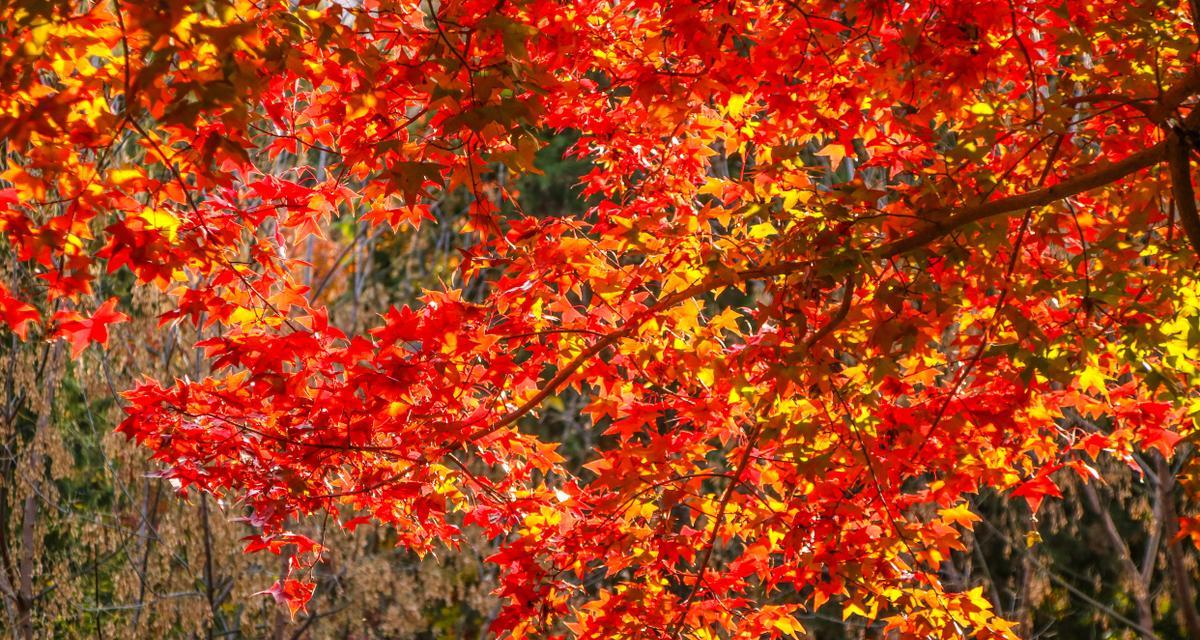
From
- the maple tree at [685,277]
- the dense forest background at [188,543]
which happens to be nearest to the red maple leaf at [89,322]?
the maple tree at [685,277]

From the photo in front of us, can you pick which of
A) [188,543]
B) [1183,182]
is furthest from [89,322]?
[188,543]

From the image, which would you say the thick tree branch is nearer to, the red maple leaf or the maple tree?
the maple tree

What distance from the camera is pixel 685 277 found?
275cm

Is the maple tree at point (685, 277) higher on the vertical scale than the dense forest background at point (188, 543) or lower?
higher

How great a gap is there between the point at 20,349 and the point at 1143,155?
4279 mm

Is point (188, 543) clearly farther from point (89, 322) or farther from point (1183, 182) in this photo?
point (1183, 182)

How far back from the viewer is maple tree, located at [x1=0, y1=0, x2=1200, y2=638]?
2385mm

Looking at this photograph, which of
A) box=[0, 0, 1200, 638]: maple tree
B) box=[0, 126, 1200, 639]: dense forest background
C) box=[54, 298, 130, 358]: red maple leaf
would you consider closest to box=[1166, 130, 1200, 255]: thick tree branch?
box=[0, 0, 1200, 638]: maple tree

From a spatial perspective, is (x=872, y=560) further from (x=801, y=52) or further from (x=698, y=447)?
(x=801, y=52)

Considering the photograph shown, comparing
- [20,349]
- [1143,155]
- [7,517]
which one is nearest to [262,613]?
[7,517]

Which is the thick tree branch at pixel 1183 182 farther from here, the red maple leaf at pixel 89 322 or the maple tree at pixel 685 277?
the red maple leaf at pixel 89 322

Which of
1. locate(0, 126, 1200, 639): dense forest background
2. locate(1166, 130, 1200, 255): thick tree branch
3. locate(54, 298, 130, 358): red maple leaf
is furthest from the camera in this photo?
locate(0, 126, 1200, 639): dense forest background

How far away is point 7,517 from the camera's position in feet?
18.7

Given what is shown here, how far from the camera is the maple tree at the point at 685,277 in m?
2.38
